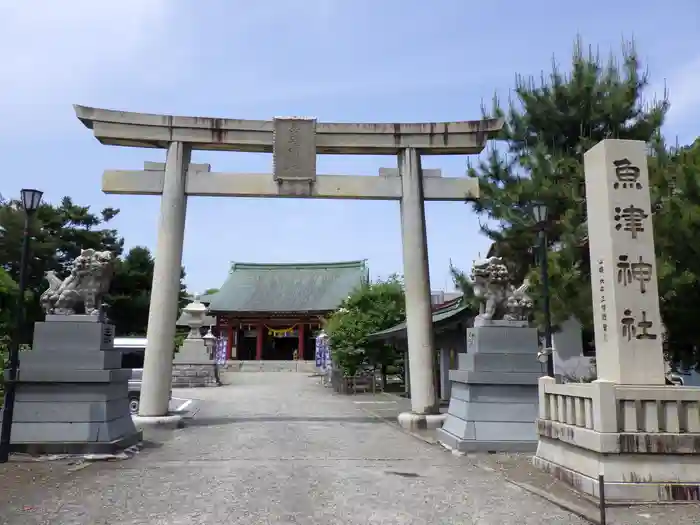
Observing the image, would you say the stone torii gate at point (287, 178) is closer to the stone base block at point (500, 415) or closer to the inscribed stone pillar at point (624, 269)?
the stone base block at point (500, 415)

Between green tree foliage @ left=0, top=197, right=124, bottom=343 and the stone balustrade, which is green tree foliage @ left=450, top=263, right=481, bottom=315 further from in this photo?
green tree foliage @ left=0, top=197, right=124, bottom=343

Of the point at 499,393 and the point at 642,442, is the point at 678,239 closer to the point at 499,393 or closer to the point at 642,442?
the point at 499,393

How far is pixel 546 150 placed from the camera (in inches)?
618

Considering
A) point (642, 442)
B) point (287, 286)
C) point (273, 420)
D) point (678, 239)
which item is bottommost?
point (273, 420)

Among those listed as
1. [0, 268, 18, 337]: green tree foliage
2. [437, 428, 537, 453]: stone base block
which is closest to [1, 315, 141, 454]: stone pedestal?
[437, 428, 537, 453]: stone base block

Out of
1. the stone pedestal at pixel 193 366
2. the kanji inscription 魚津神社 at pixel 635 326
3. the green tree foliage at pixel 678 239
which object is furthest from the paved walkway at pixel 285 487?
the stone pedestal at pixel 193 366

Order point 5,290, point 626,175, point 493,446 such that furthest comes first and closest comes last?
point 5,290, point 493,446, point 626,175

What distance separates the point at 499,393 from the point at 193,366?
21133 mm

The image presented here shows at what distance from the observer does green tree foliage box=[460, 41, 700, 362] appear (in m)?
11.3

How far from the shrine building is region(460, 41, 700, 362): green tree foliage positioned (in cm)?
2508

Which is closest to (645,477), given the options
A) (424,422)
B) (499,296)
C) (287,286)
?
(499,296)

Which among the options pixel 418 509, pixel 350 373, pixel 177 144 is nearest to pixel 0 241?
pixel 350 373

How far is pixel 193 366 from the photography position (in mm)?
28781

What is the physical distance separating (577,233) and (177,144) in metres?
9.20
